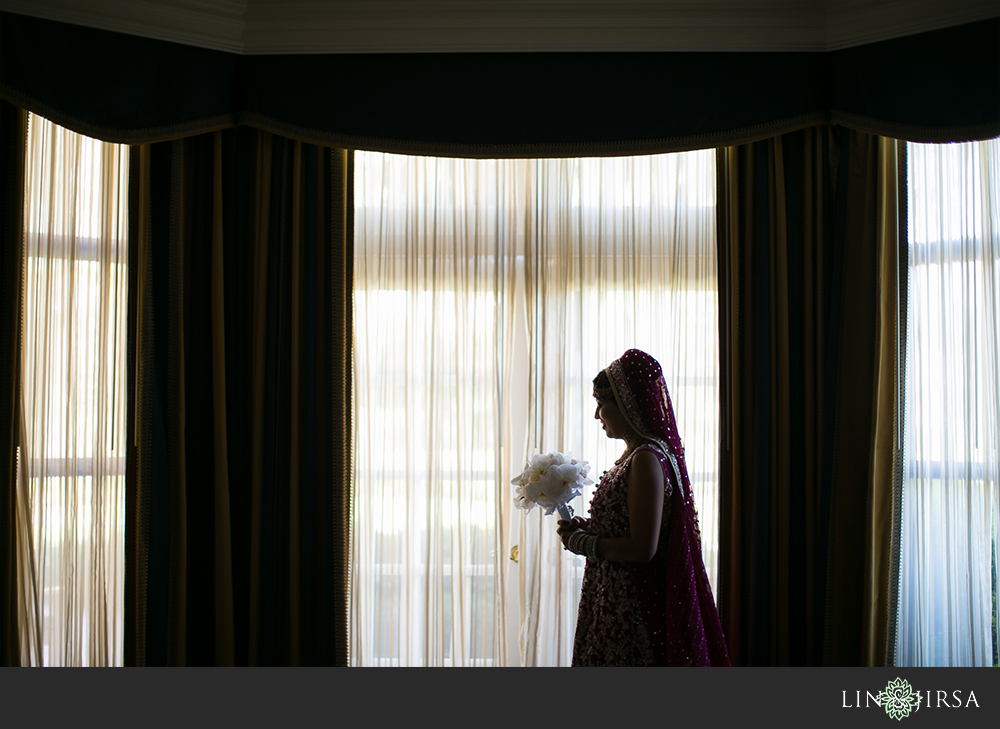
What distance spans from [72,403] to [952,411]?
335 centimetres

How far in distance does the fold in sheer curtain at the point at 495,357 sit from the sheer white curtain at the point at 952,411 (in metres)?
0.76

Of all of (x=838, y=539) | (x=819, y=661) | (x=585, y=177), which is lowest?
(x=819, y=661)

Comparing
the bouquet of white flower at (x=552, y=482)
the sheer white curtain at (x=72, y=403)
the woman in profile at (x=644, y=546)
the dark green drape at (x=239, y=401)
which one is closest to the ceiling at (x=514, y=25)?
the dark green drape at (x=239, y=401)

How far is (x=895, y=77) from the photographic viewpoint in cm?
253

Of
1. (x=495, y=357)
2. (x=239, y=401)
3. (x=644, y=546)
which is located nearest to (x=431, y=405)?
(x=495, y=357)

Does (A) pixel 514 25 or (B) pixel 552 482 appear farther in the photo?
(A) pixel 514 25

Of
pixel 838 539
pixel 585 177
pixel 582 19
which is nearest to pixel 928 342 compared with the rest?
pixel 838 539

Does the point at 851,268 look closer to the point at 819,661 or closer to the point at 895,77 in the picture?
the point at 895,77

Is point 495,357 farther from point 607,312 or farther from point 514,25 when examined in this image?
point 514,25

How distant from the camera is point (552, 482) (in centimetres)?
212

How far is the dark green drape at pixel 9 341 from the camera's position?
2.31 m
